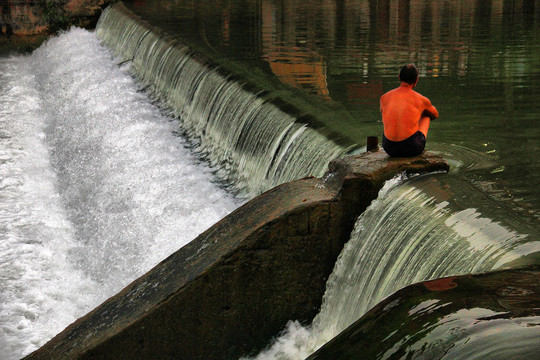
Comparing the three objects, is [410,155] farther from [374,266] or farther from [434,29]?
[434,29]

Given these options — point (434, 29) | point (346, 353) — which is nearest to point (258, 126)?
point (346, 353)

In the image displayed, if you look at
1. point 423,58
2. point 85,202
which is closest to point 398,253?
point 85,202

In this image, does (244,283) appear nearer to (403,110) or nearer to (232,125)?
(403,110)

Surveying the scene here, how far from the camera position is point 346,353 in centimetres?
343

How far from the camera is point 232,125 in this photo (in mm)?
8844

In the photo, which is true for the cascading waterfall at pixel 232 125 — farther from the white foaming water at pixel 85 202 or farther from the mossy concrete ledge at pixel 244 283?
the mossy concrete ledge at pixel 244 283

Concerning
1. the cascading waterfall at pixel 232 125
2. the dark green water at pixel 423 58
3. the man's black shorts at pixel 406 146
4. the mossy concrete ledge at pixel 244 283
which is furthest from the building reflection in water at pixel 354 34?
the mossy concrete ledge at pixel 244 283

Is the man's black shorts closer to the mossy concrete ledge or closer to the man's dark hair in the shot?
the mossy concrete ledge

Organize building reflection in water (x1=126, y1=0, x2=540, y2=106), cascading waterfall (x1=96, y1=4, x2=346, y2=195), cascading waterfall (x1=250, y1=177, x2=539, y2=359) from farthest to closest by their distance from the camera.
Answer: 1. building reflection in water (x1=126, y1=0, x2=540, y2=106)
2. cascading waterfall (x1=96, y1=4, x2=346, y2=195)
3. cascading waterfall (x1=250, y1=177, x2=539, y2=359)

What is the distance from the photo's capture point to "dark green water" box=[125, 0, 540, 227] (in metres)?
6.17

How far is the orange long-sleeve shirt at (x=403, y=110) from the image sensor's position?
4.94 meters

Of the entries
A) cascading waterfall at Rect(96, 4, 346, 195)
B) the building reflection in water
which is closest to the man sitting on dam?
cascading waterfall at Rect(96, 4, 346, 195)

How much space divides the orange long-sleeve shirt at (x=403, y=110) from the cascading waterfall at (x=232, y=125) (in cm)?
142

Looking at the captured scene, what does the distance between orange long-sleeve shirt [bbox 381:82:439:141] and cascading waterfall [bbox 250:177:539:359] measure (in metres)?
0.30
